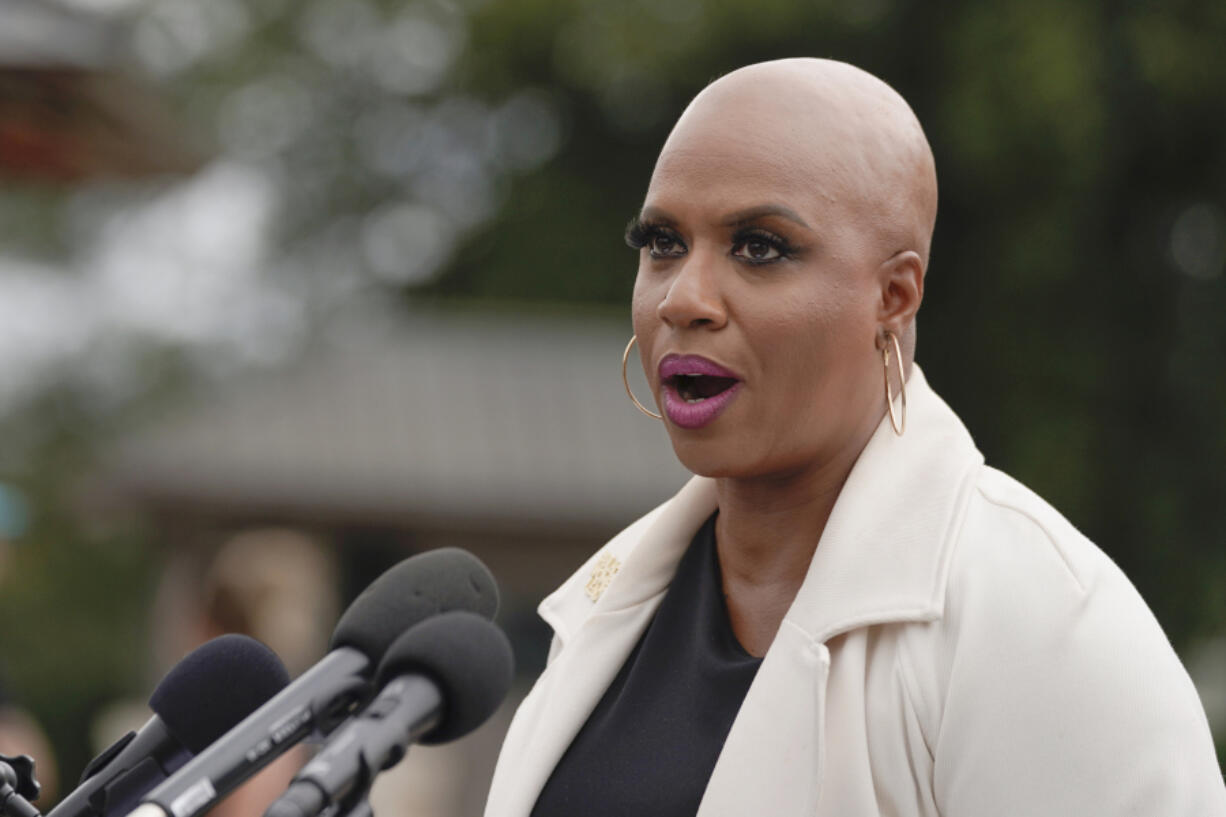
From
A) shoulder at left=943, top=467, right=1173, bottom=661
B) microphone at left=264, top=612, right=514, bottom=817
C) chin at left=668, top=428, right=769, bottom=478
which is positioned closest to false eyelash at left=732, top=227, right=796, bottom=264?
chin at left=668, top=428, right=769, bottom=478

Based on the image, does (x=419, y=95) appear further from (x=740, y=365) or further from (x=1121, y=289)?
(x=740, y=365)

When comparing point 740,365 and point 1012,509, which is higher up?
point 740,365

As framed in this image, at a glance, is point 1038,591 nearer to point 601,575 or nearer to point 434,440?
point 601,575

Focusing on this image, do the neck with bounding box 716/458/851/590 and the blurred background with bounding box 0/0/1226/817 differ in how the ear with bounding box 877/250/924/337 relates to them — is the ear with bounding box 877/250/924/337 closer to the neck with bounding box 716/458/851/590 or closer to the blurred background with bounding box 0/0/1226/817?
the neck with bounding box 716/458/851/590

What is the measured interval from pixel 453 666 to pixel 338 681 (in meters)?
0.12

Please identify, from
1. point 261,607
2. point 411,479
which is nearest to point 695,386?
point 261,607

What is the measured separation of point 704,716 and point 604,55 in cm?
1490

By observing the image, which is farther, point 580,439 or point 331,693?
point 580,439

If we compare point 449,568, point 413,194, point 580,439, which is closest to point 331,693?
point 449,568

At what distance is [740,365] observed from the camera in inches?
88.5

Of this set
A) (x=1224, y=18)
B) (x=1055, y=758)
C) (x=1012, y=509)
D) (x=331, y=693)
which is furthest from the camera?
(x=1224, y=18)

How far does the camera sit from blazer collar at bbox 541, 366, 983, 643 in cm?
212

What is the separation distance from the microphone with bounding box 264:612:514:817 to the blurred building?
11962 millimetres

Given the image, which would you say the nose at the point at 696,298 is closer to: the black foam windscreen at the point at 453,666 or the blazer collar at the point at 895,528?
the blazer collar at the point at 895,528
